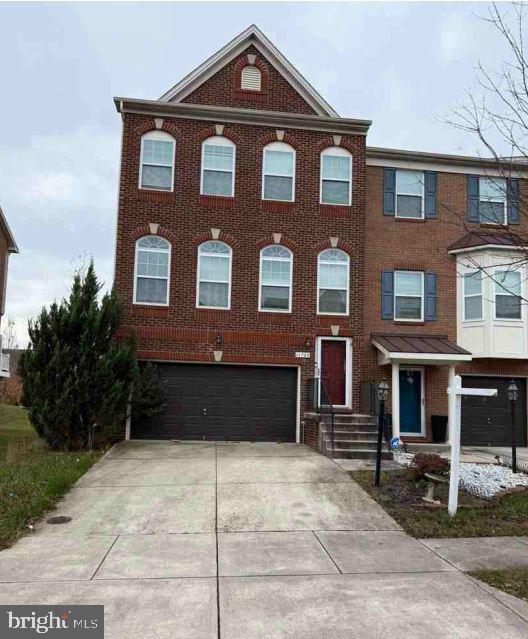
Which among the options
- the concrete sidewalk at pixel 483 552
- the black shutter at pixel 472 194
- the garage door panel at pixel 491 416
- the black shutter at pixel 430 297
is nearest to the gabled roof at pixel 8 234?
the black shutter at pixel 430 297

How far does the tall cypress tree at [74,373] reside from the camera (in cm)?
1306

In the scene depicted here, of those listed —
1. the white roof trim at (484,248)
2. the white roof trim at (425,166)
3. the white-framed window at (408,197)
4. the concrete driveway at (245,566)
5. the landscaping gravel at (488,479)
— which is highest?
the white roof trim at (425,166)

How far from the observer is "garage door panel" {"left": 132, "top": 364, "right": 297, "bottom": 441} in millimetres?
15250

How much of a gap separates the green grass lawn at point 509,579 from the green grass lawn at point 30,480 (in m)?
5.46

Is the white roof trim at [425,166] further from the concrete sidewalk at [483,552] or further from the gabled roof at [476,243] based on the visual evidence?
the concrete sidewalk at [483,552]

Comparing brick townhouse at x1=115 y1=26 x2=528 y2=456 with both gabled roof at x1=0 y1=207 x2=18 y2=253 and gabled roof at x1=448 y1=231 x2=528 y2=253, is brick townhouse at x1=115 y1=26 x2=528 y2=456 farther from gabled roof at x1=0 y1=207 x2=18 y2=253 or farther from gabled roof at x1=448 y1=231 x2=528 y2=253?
gabled roof at x1=0 y1=207 x2=18 y2=253

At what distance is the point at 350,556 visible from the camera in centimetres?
679

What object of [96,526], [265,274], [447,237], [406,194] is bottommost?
[96,526]

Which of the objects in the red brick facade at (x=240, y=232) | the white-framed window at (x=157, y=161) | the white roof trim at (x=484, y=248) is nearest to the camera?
the red brick facade at (x=240, y=232)

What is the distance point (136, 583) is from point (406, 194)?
1423 cm

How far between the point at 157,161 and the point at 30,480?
9425 mm

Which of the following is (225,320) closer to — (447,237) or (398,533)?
(447,237)

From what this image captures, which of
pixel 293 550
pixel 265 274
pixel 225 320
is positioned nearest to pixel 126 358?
pixel 225 320

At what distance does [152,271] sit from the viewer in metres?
15.6
